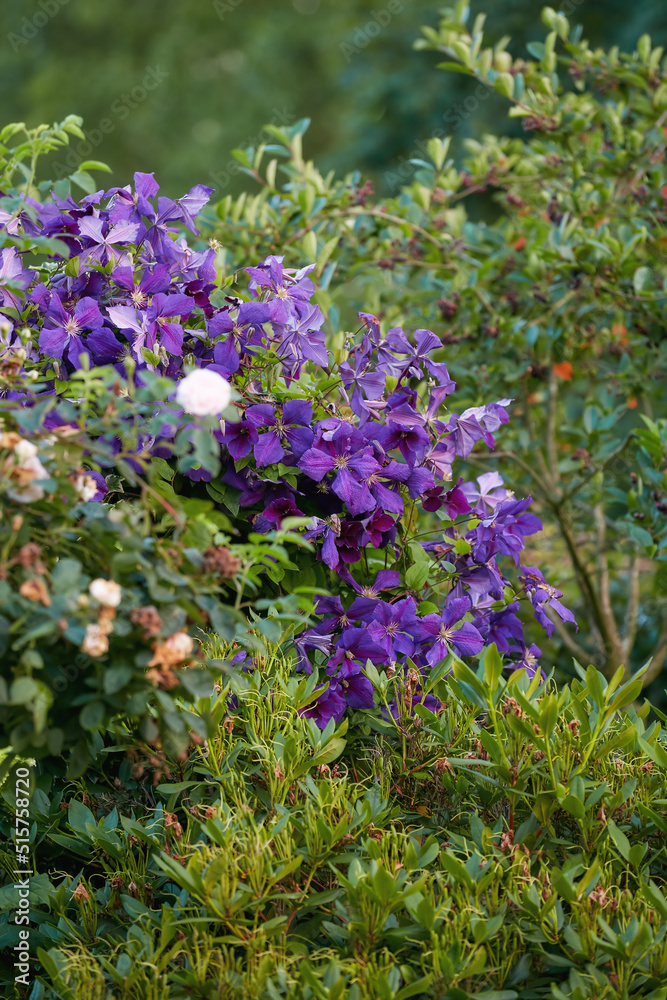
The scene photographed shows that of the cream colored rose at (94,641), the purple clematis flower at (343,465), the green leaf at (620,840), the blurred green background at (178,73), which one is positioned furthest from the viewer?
the blurred green background at (178,73)

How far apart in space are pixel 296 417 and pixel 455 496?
1.39 ft

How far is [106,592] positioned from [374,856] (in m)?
0.67

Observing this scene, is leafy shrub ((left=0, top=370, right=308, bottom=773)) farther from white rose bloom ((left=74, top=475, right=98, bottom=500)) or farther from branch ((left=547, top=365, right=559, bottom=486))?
branch ((left=547, top=365, right=559, bottom=486))

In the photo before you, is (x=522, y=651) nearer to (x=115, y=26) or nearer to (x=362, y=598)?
(x=362, y=598)

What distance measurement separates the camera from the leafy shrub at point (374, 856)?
1.38 m

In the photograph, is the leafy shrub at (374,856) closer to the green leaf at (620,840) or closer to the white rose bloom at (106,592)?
the green leaf at (620,840)

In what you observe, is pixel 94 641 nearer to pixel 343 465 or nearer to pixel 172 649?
pixel 172 649

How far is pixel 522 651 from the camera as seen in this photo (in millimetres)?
2221

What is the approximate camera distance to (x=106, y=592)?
1.19 meters

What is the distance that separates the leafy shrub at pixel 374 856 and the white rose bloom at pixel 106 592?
34 cm

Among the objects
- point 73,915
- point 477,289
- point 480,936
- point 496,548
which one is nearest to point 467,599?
point 496,548

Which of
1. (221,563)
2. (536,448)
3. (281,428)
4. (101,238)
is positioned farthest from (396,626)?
(536,448)

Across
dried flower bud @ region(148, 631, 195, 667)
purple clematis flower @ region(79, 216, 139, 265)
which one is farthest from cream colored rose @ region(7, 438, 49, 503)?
→ purple clematis flower @ region(79, 216, 139, 265)

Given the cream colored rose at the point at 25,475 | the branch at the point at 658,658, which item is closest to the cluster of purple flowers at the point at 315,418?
the cream colored rose at the point at 25,475
